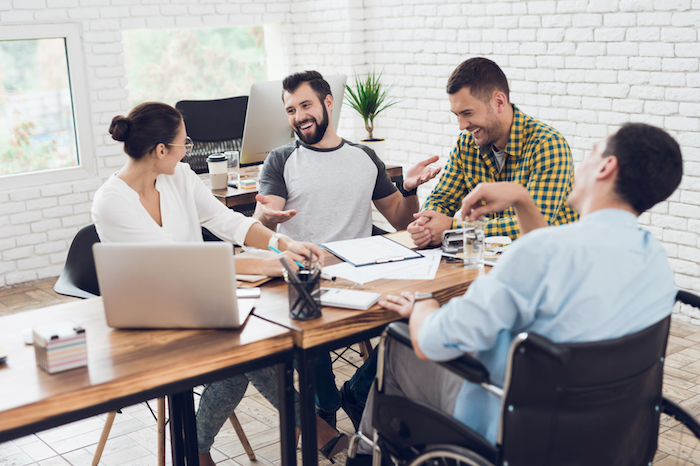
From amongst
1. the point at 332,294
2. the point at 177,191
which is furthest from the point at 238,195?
the point at 332,294

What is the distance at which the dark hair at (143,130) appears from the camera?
85.0 inches

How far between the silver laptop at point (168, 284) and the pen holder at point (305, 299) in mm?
138

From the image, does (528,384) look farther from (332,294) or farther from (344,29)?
(344,29)

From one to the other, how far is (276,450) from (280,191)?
102cm

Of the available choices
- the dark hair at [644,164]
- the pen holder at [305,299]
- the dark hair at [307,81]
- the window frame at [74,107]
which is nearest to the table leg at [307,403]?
the pen holder at [305,299]

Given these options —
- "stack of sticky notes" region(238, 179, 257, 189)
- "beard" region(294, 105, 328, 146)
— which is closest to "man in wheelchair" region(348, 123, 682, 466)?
"beard" region(294, 105, 328, 146)

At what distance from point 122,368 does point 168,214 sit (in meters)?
0.92

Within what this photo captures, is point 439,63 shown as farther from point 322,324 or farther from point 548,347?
point 548,347

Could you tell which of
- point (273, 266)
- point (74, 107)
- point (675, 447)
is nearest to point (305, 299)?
point (273, 266)

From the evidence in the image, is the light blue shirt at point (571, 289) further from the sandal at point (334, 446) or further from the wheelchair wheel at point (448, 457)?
the sandal at point (334, 446)

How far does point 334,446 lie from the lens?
7.45 ft

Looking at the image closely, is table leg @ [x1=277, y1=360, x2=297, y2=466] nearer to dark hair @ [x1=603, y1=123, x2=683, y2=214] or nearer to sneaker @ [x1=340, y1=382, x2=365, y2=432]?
sneaker @ [x1=340, y1=382, x2=365, y2=432]

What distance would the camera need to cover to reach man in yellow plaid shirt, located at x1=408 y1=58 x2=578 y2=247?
2.33 metres

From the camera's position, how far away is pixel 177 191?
2373 mm
